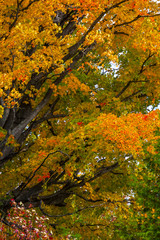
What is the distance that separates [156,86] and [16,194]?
8.17 metres

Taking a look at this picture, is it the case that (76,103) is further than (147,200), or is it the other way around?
(76,103)

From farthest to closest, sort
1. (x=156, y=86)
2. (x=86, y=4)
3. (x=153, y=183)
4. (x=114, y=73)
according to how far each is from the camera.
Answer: (x=114, y=73)
(x=156, y=86)
(x=86, y=4)
(x=153, y=183)

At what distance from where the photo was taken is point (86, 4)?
10.8 meters

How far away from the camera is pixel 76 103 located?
1557 centimetres

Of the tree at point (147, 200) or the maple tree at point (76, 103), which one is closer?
the tree at point (147, 200)

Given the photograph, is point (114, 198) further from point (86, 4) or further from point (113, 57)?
point (86, 4)

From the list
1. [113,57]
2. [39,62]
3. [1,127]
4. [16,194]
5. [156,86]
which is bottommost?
[16,194]

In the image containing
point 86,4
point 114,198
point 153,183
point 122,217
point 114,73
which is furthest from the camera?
point 114,73

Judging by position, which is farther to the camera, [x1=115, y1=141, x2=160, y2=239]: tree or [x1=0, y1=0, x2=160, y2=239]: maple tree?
[x1=0, y1=0, x2=160, y2=239]: maple tree

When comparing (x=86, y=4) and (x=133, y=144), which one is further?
(x=86, y=4)

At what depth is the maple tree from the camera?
34.7 ft

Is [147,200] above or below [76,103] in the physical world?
below

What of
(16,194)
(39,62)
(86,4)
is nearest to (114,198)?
(16,194)

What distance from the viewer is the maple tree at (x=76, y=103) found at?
34.7 feet
